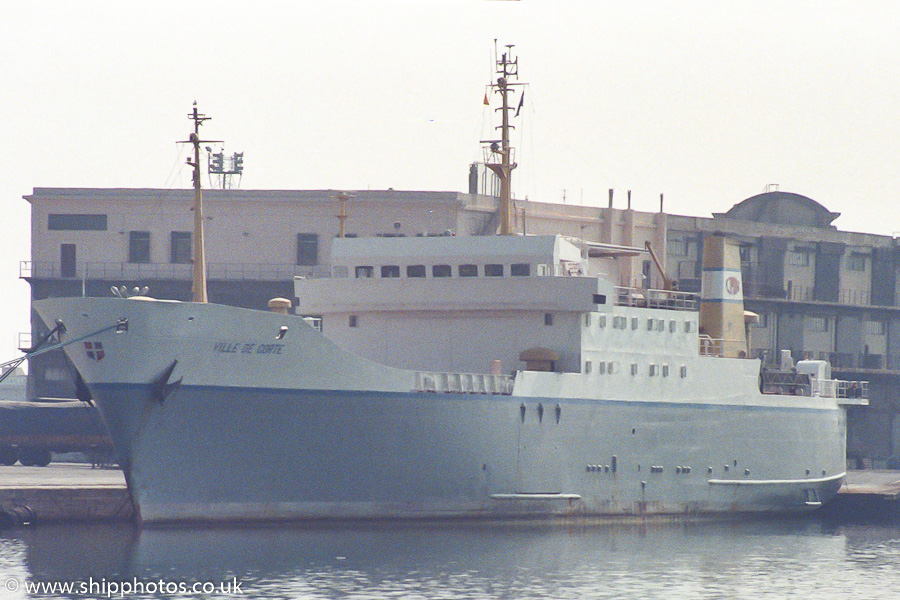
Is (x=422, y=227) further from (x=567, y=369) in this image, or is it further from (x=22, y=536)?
(x=22, y=536)

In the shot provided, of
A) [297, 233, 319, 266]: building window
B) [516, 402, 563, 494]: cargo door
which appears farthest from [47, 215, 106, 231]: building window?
[516, 402, 563, 494]: cargo door

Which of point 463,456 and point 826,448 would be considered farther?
point 826,448

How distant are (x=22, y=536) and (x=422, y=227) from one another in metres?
34.9

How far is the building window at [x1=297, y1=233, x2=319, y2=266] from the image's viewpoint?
7669 centimetres

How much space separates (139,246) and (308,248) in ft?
26.6

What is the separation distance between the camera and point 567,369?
49781 mm

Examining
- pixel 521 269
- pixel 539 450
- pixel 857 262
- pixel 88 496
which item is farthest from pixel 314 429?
pixel 857 262

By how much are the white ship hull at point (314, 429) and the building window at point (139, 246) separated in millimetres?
32014

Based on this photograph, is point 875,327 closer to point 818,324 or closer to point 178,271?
point 818,324

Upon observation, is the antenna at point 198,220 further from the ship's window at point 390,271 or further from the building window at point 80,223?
the building window at point 80,223

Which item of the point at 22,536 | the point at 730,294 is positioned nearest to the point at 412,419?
the point at 22,536

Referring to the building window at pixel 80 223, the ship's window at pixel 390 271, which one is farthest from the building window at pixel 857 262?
the ship's window at pixel 390 271

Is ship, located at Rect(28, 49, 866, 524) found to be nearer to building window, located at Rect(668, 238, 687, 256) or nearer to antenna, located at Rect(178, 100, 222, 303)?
antenna, located at Rect(178, 100, 222, 303)

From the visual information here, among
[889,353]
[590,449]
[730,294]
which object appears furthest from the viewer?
[889,353]
